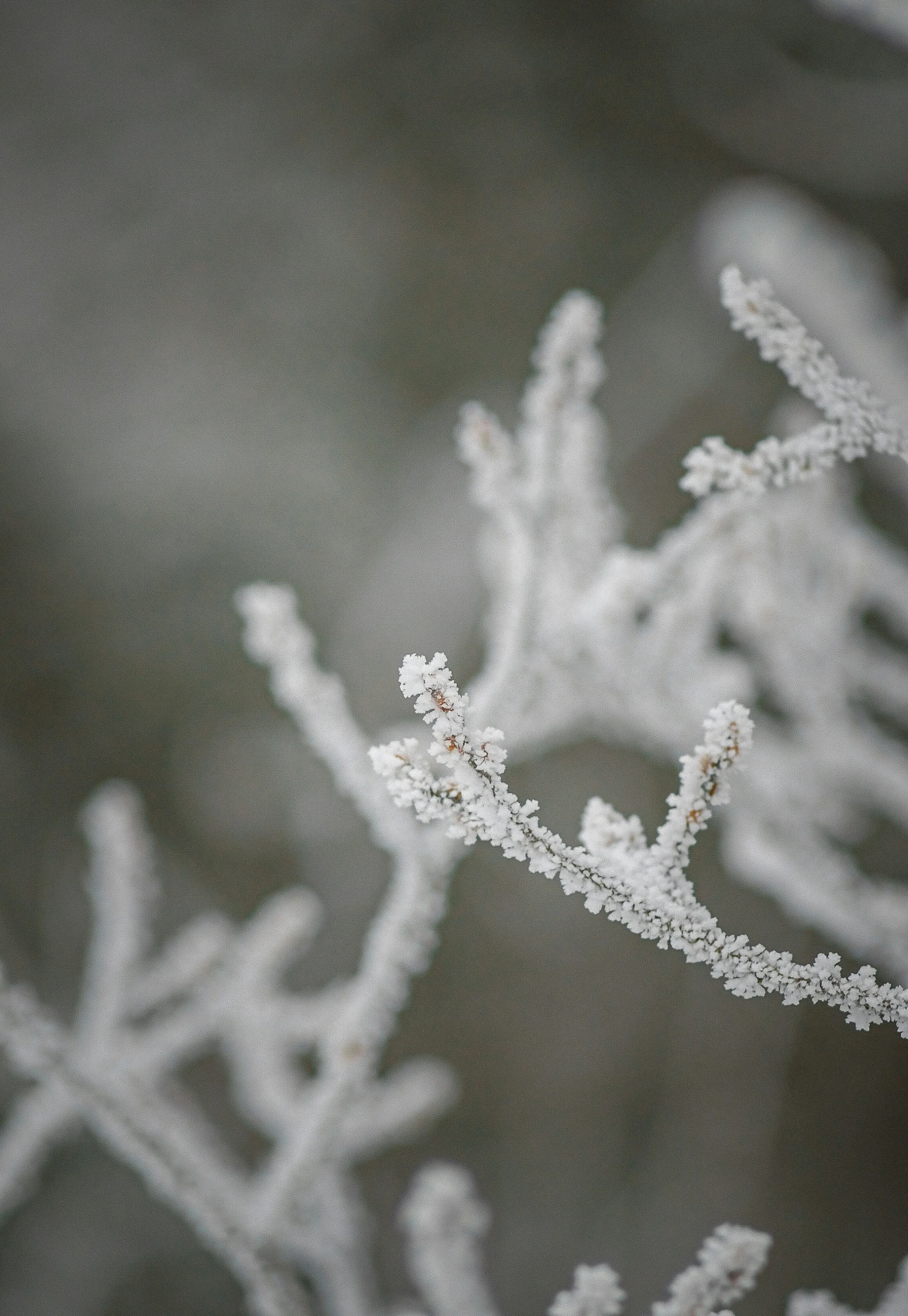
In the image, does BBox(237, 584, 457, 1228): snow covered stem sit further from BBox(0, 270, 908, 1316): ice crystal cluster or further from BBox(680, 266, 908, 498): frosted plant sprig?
BBox(680, 266, 908, 498): frosted plant sprig

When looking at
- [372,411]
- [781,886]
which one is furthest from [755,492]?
[372,411]

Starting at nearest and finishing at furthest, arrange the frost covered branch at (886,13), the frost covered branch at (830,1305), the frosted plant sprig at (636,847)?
1. the frosted plant sprig at (636,847)
2. the frost covered branch at (830,1305)
3. the frost covered branch at (886,13)

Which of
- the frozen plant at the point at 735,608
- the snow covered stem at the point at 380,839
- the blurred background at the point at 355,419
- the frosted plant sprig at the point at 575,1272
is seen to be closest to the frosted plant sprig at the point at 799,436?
the frozen plant at the point at 735,608

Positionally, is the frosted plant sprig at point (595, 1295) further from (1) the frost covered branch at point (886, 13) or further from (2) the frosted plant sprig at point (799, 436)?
(1) the frost covered branch at point (886, 13)

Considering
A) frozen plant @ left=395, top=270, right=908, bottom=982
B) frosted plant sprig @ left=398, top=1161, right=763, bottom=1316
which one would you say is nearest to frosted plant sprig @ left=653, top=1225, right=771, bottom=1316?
frosted plant sprig @ left=398, top=1161, right=763, bottom=1316

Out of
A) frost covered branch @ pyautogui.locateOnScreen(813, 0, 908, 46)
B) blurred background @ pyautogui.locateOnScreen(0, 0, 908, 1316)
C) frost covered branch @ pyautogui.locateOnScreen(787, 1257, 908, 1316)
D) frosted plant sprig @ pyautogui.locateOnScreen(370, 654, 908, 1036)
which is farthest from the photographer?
blurred background @ pyautogui.locateOnScreen(0, 0, 908, 1316)

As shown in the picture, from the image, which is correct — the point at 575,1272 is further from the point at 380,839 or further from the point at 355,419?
the point at 355,419

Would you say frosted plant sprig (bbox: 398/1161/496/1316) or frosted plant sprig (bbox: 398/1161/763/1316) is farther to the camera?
frosted plant sprig (bbox: 398/1161/496/1316)
